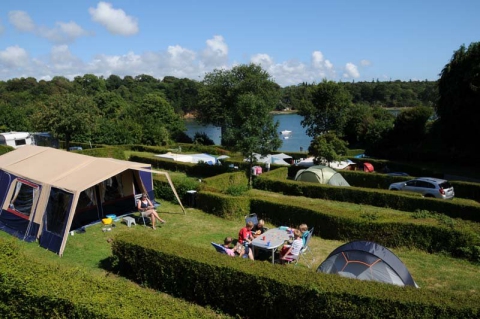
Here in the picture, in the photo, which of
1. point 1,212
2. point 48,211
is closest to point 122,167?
point 48,211

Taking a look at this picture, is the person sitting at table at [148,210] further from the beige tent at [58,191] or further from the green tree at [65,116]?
the green tree at [65,116]

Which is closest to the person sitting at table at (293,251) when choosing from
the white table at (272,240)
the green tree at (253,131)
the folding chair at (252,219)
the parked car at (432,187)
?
the white table at (272,240)

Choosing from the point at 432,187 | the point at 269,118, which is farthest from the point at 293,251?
the point at 269,118

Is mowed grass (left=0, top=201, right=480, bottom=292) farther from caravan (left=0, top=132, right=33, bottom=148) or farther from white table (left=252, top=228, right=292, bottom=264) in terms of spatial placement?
caravan (left=0, top=132, right=33, bottom=148)

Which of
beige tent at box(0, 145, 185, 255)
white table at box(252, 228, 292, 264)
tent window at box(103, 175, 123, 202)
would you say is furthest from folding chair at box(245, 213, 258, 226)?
tent window at box(103, 175, 123, 202)

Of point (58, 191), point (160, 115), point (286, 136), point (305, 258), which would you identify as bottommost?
point (305, 258)

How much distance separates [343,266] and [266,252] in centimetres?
271

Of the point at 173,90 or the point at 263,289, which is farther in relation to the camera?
the point at 173,90

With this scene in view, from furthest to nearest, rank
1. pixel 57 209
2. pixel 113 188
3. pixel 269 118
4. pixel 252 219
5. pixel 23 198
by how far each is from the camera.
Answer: pixel 269 118 < pixel 113 188 < pixel 252 219 < pixel 23 198 < pixel 57 209

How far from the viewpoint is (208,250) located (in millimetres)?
7719

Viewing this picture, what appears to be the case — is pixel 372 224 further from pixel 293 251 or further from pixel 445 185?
pixel 445 185

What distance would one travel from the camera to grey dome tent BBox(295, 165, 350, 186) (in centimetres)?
1869

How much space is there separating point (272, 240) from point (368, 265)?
2.58 meters

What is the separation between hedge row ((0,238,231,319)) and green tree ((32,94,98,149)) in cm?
2345
